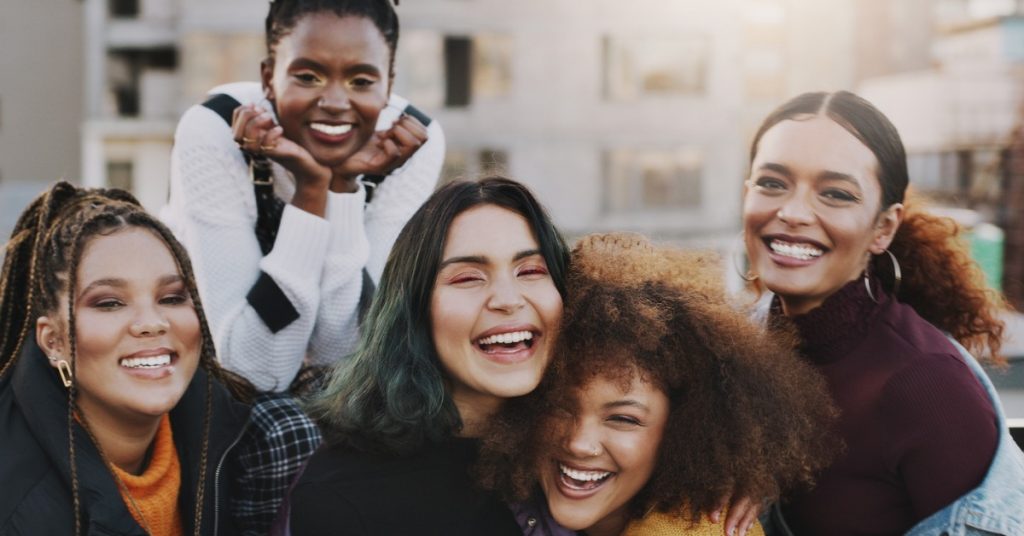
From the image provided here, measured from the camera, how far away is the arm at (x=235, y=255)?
128 inches

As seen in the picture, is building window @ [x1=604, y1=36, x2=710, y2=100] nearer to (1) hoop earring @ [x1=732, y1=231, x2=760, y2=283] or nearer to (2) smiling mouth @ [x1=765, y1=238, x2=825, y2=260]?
(1) hoop earring @ [x1=732, y1=231, x2=760, y2=283]

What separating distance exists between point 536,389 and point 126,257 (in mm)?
1079

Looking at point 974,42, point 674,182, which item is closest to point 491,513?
point 674,182

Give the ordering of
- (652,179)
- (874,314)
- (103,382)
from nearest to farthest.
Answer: (103,382)
(874,314)
(652,179)

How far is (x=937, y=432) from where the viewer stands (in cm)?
258

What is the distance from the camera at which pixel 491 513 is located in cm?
262

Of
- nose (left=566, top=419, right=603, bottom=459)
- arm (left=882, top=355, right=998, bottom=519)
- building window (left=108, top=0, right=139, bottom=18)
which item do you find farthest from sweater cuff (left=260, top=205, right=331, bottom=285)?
building window (left=108, top=0, right=139, bottom=18)

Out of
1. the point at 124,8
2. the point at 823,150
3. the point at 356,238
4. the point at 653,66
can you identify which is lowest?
the point at 356,238

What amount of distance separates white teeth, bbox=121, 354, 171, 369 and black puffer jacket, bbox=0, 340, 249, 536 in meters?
0.16

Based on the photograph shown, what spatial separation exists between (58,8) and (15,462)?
2384 cm

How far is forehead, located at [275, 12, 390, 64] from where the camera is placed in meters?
3.29

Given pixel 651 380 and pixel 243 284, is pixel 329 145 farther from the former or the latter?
pixel 651 380

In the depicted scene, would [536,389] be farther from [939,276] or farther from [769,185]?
[939,276]

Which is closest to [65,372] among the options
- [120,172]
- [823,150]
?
[823,150]
